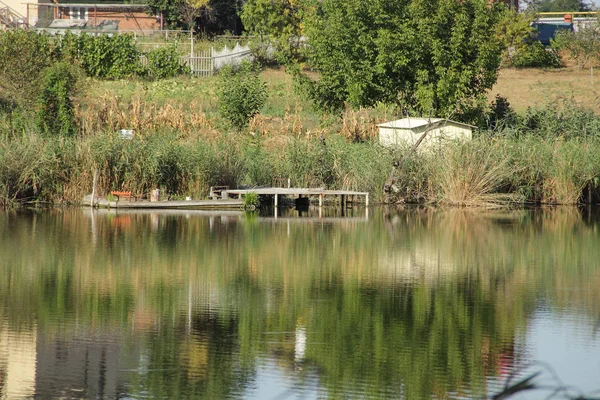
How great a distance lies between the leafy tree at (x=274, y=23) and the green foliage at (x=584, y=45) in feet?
49.6

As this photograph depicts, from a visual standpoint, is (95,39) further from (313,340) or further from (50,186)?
(313,340)

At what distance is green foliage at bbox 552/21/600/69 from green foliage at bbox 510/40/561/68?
1.16 m

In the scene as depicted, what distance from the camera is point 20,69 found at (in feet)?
125

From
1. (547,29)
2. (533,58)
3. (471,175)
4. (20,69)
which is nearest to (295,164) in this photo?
(471,175)

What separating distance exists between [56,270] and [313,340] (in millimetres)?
6647

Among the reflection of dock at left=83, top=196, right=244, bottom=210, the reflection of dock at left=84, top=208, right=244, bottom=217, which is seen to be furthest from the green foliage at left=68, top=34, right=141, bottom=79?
the reflection of dock at left=84, top=208, right=244, bottom=217

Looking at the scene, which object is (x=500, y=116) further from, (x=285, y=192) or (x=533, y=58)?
(x=533, y=58)

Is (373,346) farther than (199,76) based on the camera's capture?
No

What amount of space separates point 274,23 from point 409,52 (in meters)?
21.8

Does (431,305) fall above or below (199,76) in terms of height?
below

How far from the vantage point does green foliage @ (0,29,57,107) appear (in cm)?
3718

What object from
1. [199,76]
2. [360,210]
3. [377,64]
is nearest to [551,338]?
[360,210]

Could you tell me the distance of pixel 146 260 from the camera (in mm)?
18469

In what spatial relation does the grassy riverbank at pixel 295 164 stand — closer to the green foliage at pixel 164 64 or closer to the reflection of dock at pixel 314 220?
the reflection of dock at pixel 314 220
